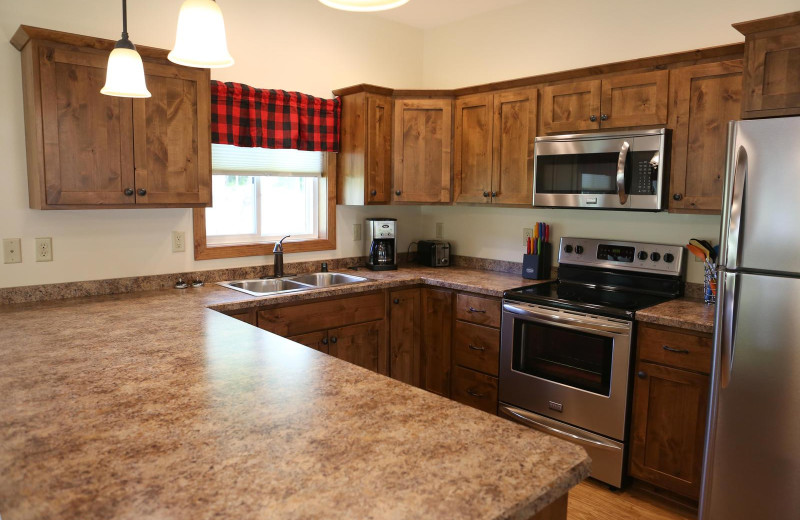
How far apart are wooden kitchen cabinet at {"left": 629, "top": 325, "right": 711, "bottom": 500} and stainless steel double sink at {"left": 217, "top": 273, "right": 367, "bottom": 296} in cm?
166

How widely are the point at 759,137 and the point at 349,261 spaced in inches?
104

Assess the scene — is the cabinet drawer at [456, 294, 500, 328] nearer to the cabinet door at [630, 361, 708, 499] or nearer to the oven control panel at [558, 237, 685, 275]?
the oven control panel at [558, 237, 685, 275]

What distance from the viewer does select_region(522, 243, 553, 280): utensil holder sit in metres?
3.63

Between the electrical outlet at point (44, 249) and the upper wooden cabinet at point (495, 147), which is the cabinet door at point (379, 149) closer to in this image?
the upper wooden cabinet at point (495, 147)

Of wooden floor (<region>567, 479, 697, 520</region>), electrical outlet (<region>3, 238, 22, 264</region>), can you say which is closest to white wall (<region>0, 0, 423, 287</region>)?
electrical outlet (<region>3, 238, 22, 264</region>)

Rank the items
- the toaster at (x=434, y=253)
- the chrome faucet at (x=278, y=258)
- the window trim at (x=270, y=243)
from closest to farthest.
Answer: the window trim at (x=270, y=243) → the chrome faucet at (x=278, y=258) → the toaster at (x=434, y=253)

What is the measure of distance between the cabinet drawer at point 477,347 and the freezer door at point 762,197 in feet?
4.59

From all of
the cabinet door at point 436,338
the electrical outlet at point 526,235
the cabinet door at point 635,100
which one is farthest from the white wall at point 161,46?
the cabinet door at point 635,100

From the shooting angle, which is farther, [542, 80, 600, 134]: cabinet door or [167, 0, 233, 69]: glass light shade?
[542, 80, 600, 134]: cabinet door

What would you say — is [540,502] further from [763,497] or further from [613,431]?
[613,431]

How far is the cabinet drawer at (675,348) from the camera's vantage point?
Answer: 2508mm

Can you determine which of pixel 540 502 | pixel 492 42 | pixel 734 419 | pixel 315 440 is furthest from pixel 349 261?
pixel 540 502

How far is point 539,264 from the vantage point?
363 cm

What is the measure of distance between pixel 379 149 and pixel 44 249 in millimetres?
1995
